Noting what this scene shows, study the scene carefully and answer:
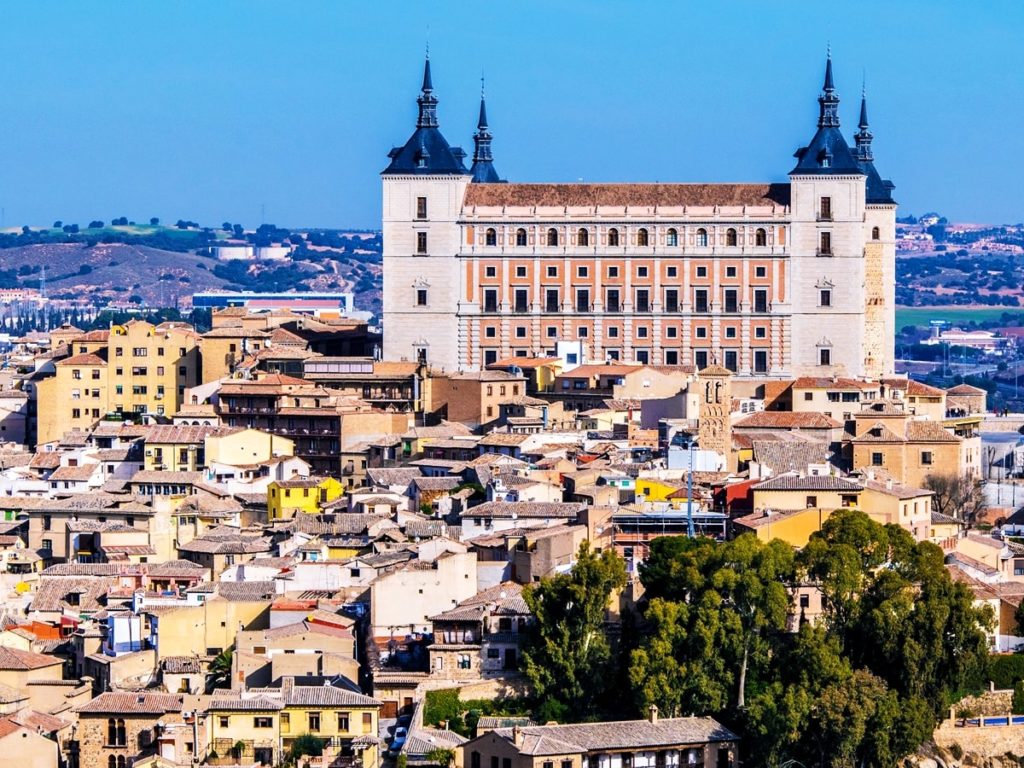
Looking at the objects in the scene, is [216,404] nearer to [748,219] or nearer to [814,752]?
[748,219]

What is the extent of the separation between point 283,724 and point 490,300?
4469cm

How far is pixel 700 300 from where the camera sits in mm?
91938

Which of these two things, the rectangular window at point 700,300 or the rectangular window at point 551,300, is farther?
the rectangular window at point 551,300

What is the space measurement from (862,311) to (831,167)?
180 inches

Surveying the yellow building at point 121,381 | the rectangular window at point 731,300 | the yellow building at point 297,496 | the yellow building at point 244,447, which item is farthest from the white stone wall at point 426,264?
the yellow building at point 297,496

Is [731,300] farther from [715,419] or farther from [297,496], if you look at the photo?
[297,496]

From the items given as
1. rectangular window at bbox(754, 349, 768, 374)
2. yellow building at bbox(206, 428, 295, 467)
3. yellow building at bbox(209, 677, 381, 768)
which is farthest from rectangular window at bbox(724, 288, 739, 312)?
yellow building at bbox(209, 677, 381, 768)

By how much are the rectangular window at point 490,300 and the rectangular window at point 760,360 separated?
327 inches

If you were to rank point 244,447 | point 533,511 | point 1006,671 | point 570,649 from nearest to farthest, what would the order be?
point 570,649
point 1006,671
point 533,511
point 244,447

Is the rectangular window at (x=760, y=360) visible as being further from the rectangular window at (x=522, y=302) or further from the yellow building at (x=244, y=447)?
the yellow building at (x=244, y=447)

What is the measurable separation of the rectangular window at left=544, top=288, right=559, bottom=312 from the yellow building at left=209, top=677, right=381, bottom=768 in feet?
146

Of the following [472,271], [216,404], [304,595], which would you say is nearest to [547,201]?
[472,271]

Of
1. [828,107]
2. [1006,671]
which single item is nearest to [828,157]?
[828,107]

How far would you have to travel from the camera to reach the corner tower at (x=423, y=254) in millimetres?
91250
